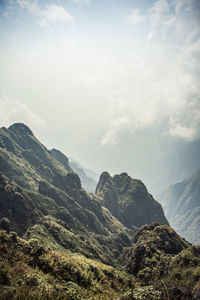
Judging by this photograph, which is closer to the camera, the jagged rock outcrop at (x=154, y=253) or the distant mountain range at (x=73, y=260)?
the distant mountain range at (x=73, y=260)

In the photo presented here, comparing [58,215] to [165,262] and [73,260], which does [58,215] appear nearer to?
[165,262]

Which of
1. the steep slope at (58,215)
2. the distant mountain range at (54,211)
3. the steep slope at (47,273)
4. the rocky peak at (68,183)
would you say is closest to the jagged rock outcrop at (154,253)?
the steep slope at (58,215)

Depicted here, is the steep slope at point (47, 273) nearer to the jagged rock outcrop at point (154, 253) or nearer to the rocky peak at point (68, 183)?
the jagged rock outcrop at point (154, 253)

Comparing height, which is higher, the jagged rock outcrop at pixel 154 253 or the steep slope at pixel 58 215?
the jagged rock outcrop at pixel 154 253

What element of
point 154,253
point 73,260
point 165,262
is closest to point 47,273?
point 73,260

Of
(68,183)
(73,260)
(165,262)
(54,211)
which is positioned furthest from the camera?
(68,183)

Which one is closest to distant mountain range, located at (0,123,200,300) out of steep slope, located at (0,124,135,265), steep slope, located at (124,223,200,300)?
steep slope, located at (124,223,200,300)

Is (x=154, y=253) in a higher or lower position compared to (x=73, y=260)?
higher

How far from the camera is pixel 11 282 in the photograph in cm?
1112

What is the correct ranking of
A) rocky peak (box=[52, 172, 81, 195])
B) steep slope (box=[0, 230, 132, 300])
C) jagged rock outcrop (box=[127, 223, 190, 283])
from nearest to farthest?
steep slope (box=[0, 230, 132, 300])
jagged rock outcrop (box=[127, 223, 190, 283])
rocky peak (box=[52, 172, 81, 195])

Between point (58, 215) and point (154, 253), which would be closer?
point (154, 253)

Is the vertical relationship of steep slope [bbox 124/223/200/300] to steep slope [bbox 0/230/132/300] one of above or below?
above

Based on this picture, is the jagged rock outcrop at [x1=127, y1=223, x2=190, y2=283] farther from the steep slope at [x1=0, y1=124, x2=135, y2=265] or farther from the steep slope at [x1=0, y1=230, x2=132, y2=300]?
the steep slope at [x1=0, y1=230, x2=132, y2=300]

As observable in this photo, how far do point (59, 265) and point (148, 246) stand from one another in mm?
45261
